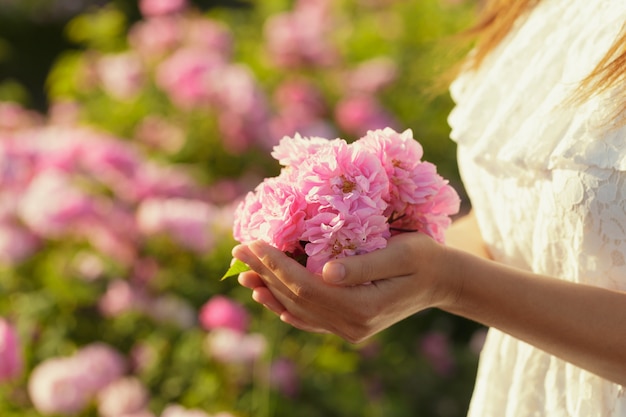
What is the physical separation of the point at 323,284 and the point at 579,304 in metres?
0.34

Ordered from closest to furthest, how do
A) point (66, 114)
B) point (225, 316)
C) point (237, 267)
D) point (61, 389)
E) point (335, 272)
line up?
point (335, 272) < point (237, 267) < point (61, 389) < point (225, 316) < point (66, 114)

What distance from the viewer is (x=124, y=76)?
334 cm

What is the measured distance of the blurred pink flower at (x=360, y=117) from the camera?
10.7 ft

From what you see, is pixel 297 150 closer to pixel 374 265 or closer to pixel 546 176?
pixel 374 265

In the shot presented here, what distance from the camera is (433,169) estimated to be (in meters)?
1.12

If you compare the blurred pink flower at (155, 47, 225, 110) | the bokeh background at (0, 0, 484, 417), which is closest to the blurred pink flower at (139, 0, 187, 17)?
the bokeh background at (0, 0, 484, 417)

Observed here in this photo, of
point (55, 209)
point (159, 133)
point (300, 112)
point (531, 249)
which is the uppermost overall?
point (300, 112)

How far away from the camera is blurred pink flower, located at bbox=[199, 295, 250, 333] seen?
2275 mm

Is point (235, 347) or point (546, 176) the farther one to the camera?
point (235, 347)

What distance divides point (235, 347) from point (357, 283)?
48.7 inches

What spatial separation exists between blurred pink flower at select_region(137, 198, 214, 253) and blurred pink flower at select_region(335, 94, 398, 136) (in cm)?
93

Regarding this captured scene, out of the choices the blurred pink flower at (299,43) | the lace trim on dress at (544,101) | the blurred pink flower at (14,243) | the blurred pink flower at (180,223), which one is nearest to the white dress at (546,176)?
the lace trim on dress at (544,101)

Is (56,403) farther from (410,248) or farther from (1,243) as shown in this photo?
(410,248)

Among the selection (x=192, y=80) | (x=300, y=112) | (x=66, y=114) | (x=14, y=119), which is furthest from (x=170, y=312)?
(x=66, y=114)
